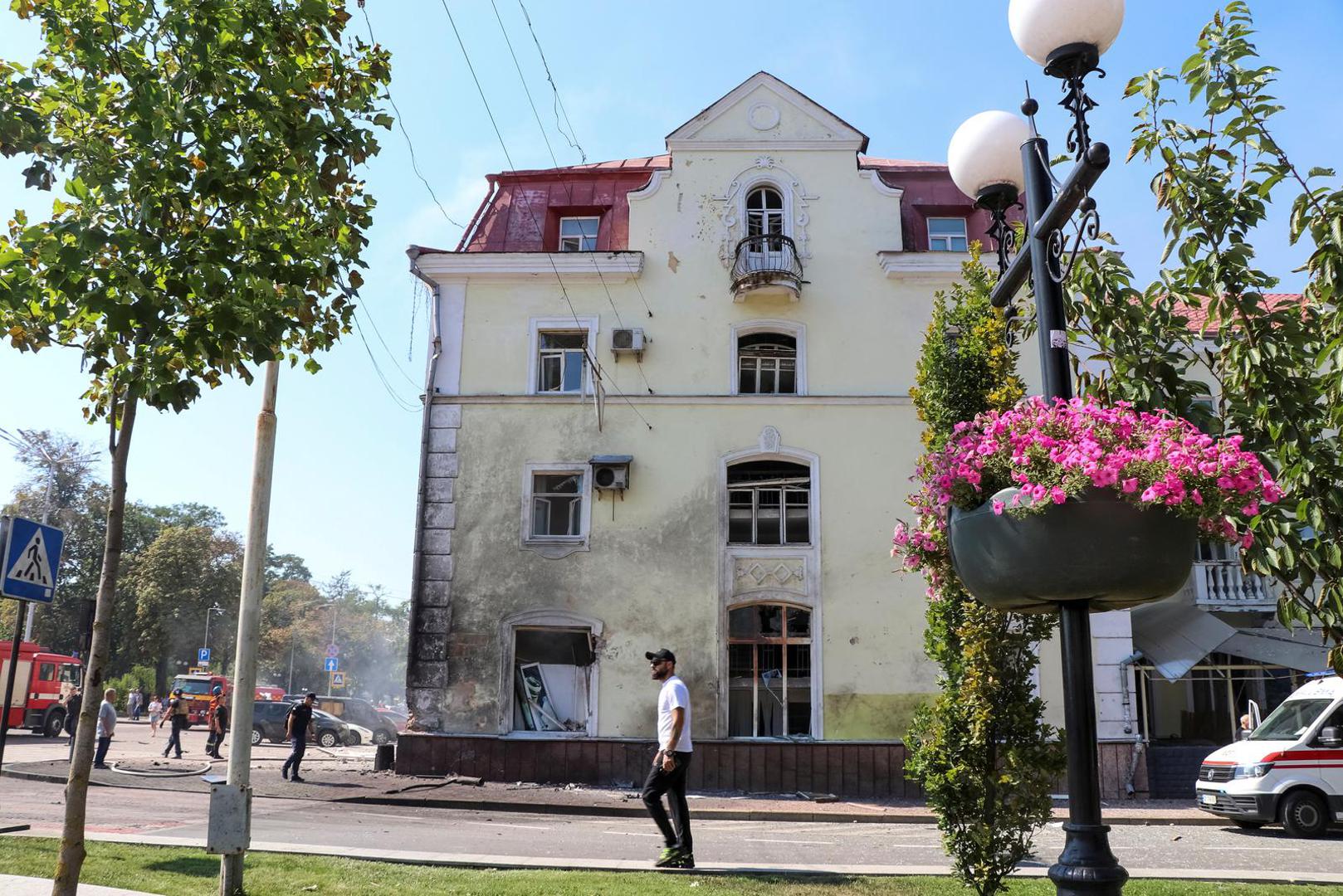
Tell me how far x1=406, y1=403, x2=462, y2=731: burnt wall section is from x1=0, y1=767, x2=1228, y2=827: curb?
380cm

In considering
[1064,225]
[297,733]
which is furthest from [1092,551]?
[297,733]

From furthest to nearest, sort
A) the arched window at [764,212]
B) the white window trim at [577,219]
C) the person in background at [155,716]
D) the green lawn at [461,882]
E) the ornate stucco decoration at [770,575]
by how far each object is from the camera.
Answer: the person in background at [155,716] < the white window trim at [577,219] < the arched window at [764,212] < the ornate stucco decoration at [770,575] < the green lawn at [461,882]

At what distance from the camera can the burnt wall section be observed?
2062 cm

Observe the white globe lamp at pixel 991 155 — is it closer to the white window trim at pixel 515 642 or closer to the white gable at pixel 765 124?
the white window trim at pixel 515 642

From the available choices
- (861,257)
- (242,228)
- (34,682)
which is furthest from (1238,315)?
(34,682)

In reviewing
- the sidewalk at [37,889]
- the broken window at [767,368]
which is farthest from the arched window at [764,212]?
the sidewalk at [37,889]

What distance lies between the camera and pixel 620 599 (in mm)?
20812

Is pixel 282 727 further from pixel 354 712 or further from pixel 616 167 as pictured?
pixel 616 167

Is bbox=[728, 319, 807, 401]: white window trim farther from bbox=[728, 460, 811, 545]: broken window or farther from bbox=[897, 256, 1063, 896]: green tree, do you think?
bbox=[897, 256, 1063, 896]: green tree

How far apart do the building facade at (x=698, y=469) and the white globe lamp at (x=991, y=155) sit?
1493cm

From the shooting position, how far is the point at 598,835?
1274 cm

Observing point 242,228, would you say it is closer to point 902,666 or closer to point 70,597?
point 902,666

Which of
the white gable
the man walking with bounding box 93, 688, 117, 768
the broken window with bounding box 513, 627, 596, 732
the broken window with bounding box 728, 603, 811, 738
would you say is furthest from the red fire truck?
the white gable

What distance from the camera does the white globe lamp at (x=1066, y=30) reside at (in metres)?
5.12
